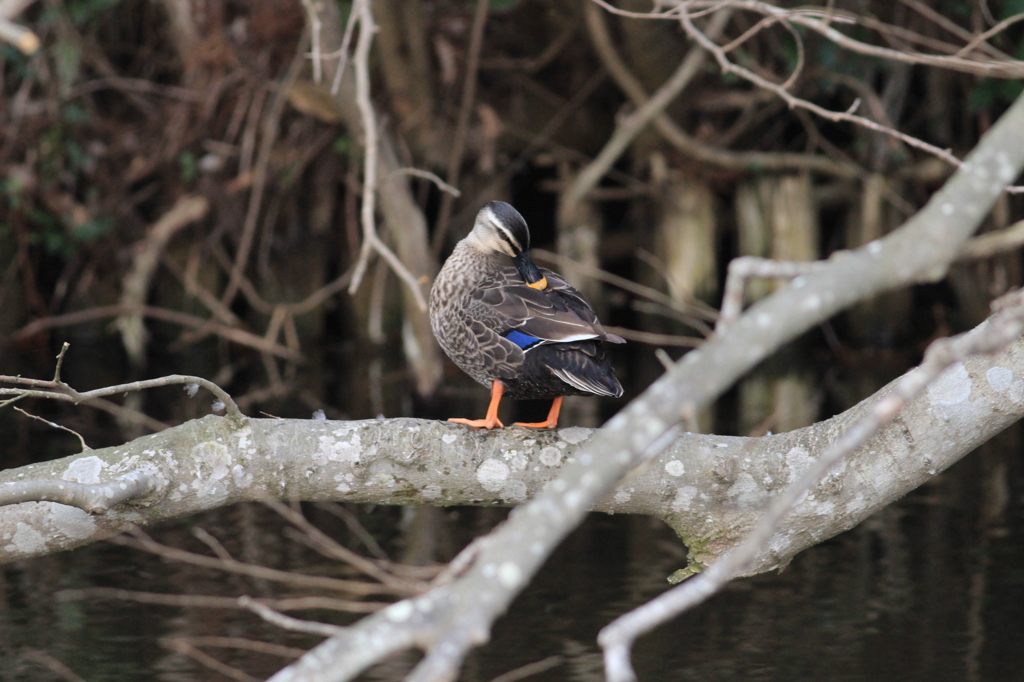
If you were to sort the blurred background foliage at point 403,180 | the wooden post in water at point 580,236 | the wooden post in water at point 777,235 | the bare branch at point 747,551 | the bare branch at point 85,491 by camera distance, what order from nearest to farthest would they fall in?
the bare branch at point 747,551 < the bare branch at point 85,491 < the blurred background foliage at point 403,180 < the wooden post in water at point 777,235 < the wooden post in water at point 580,236

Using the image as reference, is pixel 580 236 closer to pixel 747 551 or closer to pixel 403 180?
pixel 403 180

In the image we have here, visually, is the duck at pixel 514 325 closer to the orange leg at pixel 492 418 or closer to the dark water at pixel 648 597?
the orange leg at pixel 492 418

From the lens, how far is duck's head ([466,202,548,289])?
3.26 metres

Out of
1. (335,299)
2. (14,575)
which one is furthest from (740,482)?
(335,299)

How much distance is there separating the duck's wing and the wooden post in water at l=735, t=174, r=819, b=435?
4932 mm

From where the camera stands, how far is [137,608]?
444cm

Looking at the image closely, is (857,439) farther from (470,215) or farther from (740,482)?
(470,215)

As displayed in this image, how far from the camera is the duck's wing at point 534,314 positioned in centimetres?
295

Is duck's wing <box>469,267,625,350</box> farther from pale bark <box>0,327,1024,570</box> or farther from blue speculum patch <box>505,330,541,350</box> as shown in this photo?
A: pale bark <box>0,327,1024,570</box>

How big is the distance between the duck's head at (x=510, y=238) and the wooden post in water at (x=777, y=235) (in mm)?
4837

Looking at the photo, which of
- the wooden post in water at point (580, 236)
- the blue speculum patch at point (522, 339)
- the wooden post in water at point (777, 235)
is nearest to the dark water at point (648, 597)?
the blue speculum patch at point (522, 339)

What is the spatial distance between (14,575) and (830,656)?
3417 millimetres

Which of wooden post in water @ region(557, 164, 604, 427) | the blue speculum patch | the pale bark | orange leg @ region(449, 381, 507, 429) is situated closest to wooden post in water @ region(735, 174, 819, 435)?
wooden post in water @ region(557, 164, 604, 427)

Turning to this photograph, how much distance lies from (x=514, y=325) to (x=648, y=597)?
184 cm
